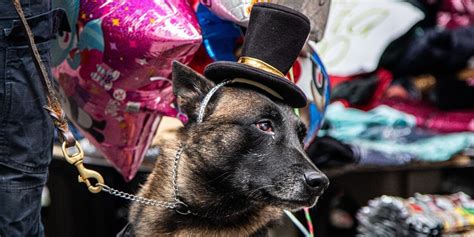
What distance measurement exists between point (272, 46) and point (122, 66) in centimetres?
63

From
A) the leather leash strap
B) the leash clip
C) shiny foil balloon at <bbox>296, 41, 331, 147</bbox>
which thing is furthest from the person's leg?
shiny foil balloon at <bbox>296, 41, 331, 147</bbox>

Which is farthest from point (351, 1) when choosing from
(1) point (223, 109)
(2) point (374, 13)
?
(1) point (223, 109)

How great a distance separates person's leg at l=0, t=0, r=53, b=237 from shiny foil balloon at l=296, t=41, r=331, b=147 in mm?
1128

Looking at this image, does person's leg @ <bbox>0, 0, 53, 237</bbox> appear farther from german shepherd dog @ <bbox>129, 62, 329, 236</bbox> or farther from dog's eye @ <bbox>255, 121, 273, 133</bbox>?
dog's eye @ <bbox>255, 121, 273, 133</bbox>

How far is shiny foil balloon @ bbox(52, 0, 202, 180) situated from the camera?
2.55m

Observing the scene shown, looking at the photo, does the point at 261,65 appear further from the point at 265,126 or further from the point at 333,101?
the point at 333,101

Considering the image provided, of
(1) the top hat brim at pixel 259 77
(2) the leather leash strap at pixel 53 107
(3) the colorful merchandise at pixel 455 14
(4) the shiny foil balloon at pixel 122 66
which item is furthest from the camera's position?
(3) the colorful merchandise at pixel 455 14

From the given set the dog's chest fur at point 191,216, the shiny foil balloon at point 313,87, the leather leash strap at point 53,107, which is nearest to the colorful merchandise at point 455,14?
the shiny foil balloon at point 313,87

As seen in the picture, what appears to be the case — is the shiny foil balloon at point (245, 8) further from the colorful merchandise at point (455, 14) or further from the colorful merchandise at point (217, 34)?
the colorful merchandise at point (455, 14)

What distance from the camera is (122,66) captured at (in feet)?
8.70

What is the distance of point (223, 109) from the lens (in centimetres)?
229

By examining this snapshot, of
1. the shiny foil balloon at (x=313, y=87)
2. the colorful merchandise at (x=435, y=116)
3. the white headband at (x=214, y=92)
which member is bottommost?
the colorful merchandise at (x=435, y=116)

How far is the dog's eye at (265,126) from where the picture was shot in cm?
223

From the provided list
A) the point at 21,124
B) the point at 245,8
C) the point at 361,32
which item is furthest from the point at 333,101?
the point at 21,124
